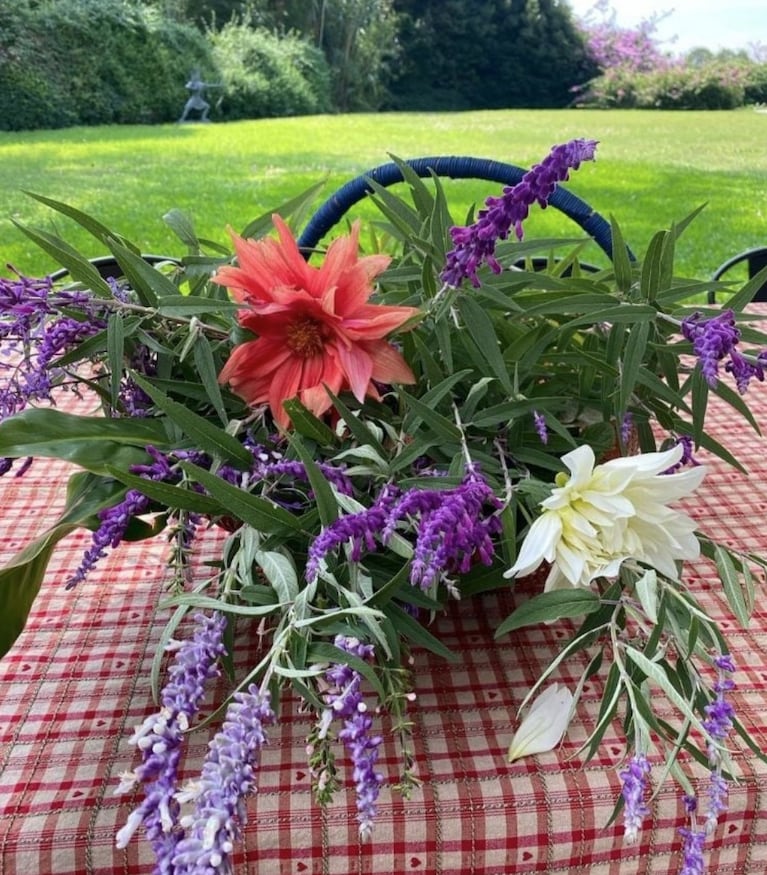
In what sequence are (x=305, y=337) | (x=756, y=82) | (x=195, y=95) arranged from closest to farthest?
(x=305, y=337)
(x=195, y=95)
(x=756, y=82)

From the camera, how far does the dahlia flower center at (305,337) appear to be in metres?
0.51

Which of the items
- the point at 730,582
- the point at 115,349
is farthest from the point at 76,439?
the point at 730,582

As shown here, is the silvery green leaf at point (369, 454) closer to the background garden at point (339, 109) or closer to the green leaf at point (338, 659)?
the green leaf at point (338, 659)

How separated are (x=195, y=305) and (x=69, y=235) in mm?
3861

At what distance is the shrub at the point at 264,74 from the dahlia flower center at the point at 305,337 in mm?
9352

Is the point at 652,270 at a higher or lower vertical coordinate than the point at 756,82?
higher

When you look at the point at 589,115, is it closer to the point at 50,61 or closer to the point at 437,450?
the point at 50,61

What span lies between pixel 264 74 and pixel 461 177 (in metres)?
9.79

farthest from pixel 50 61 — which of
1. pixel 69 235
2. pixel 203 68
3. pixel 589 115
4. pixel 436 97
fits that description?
pixel 436 97

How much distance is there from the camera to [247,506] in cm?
44

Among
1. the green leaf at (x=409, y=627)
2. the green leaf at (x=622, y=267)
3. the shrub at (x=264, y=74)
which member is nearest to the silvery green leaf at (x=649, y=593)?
the green leaf at (x=409, y=627)

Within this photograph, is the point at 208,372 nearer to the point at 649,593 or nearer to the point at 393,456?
the point at 393,456

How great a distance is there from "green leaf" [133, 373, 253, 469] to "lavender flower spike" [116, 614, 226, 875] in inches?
4.2

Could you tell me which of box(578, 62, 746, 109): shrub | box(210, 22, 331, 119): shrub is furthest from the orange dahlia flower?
box(578, 62, 746, 109): shrub
